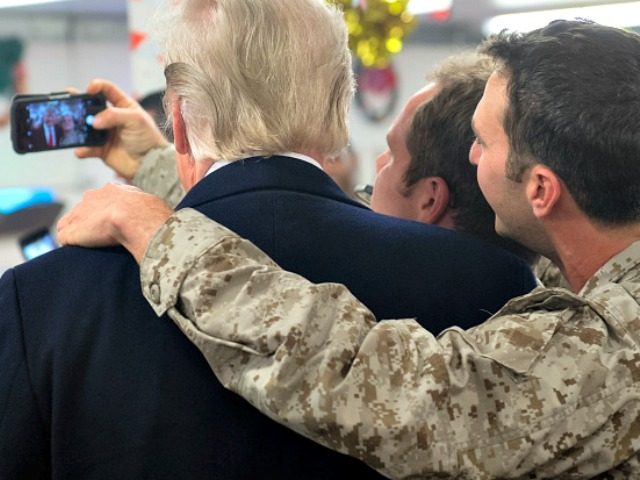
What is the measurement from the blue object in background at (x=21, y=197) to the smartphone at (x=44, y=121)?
643cm

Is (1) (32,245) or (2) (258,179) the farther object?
(1) (32,245)

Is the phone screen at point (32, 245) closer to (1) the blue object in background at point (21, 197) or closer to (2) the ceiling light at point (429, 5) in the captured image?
(1) the blue object in background at point (21, 197)

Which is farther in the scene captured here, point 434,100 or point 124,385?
point 434,100

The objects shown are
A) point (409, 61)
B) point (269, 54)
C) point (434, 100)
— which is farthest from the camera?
point (409, 61)

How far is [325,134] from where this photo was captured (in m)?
1.52

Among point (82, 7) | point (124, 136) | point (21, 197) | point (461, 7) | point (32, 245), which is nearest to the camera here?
point (124, 136)

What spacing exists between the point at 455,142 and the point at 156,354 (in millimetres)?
748

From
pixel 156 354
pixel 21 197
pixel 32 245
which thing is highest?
pixel 156 354

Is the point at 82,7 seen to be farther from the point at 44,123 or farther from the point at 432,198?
the point at 432,198

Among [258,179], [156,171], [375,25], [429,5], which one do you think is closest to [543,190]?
[258,179]

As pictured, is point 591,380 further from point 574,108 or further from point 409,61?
point 409,61

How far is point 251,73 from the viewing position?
145 cm

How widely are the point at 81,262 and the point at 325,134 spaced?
0.40 metres

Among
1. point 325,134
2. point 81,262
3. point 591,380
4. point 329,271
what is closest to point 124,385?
point 81,262
